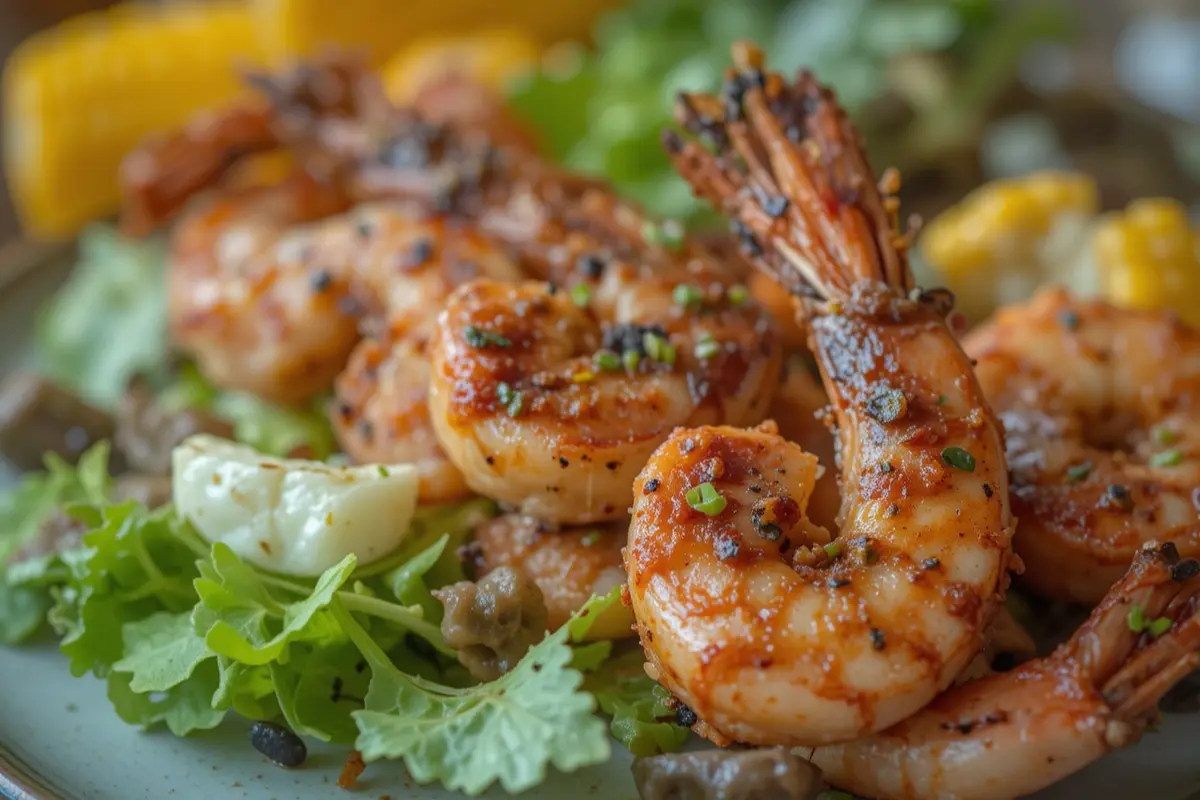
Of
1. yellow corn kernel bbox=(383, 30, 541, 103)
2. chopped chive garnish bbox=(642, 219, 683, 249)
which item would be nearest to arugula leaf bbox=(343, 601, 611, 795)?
chopped chive garnish bbox=(642, 219, 683, 249)

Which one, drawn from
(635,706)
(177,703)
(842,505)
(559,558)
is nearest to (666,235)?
(559,558)

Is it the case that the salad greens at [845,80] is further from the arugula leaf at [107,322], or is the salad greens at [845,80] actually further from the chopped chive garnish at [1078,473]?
the chopped chive garnish at [1078,473]

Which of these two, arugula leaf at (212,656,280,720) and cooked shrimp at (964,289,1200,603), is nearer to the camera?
arugula leaf at (212,656,280,720)

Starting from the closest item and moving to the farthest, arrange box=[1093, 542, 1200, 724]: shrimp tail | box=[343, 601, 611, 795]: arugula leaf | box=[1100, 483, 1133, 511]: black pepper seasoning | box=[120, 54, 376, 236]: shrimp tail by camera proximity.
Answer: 1. box=[1093, 542, 1200, 724]: shrimp tail
2. box=[343, 601, 611, 795]: arugula leaf
3. box=[1100, 483, 1133, 511]: black pepper seasoning
4. box=[120, 54, 376, 236]: shrimp tail

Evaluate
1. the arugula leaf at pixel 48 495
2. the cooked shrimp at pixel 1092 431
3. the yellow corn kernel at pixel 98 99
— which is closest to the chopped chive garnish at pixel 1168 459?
the cooked shrimp at pixel 1092 431

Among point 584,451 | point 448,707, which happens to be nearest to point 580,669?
point 448,707

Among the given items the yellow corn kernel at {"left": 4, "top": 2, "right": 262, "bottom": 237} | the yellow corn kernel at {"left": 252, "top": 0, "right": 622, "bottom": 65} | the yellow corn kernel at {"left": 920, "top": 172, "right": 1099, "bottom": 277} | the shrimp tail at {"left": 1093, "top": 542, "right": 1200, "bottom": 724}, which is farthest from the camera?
the yellow corn kernel at {"left": 252, "top": 0, "right": 622, "bottom": 65}

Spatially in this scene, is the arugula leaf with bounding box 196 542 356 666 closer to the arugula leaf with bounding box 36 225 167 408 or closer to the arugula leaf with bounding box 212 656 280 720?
the arugula leaf with bounding box 212 656 280 720
